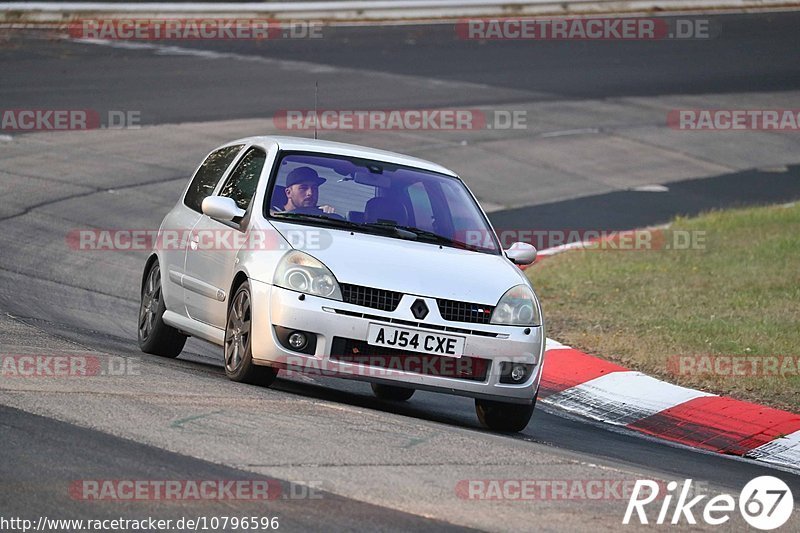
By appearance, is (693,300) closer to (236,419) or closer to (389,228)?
(389,228)

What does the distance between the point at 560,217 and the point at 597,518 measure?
1181 centimetres

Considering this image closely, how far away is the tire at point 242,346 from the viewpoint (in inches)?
323

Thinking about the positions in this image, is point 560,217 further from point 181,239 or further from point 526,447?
point 526,447

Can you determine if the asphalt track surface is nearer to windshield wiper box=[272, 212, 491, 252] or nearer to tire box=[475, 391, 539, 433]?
tire box=[475, 391, 539, 433]

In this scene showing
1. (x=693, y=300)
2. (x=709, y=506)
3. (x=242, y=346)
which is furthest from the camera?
(x=693, y=300)

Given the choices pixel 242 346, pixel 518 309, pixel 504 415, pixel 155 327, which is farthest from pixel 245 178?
pixel 504 415

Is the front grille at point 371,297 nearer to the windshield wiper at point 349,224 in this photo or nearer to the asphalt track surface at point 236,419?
the asphalt track surface at point 236,419

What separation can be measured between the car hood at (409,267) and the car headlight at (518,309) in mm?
49

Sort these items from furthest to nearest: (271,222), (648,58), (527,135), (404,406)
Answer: (648,58) → (527,135) → (404,406) → (271,222)

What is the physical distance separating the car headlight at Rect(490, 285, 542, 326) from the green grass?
260 cm

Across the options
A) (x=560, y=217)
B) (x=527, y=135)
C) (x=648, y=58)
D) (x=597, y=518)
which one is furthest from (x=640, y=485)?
(x=648, y=58)

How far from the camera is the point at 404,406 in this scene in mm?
9391

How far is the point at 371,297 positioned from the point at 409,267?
1.04ft

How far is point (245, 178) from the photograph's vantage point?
9336 mm
